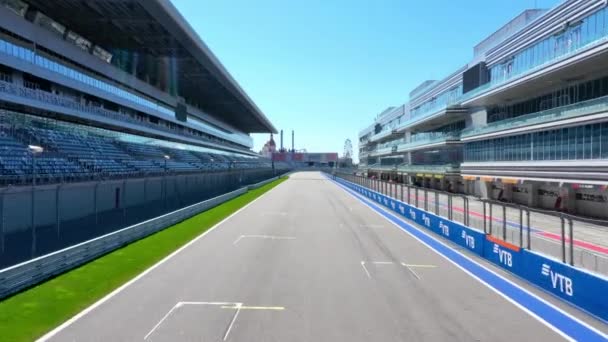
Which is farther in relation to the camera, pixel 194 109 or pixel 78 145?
pixel 194 109

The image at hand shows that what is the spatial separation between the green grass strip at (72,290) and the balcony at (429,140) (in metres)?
36.9

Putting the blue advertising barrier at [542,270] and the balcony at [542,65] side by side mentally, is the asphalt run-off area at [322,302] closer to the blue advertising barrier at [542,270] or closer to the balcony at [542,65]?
the blue advertising barrier at [542,270]

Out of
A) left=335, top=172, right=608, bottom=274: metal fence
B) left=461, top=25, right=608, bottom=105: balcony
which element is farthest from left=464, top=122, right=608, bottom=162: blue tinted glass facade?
left=335, top=172, right=608, bottom=274: metal fence

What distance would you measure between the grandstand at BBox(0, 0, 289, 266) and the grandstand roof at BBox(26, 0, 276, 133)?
12cm

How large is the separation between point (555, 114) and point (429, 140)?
25222 mm

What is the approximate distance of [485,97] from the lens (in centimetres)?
3791

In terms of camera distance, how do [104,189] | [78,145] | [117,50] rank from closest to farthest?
[104,189], [78,145], [117,50]

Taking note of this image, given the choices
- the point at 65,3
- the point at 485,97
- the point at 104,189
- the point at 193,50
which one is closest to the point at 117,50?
the point at 193,50

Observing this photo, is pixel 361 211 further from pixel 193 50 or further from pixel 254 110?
pixel 254 110

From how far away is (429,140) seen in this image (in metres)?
53.6

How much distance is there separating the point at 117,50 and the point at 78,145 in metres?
13.5

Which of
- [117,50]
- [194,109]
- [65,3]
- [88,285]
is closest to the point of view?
[88,285]

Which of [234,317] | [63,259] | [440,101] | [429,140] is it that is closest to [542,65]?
[429,140]

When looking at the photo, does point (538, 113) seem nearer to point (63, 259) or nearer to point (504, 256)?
point (504, 256)
